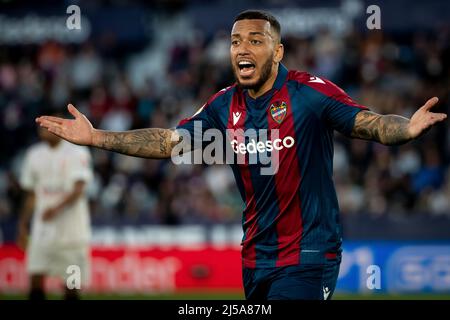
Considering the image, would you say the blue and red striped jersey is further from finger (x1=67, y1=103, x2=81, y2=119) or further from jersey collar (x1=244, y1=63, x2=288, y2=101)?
finger (x1=67, y1=103, x2=81, y2=119)

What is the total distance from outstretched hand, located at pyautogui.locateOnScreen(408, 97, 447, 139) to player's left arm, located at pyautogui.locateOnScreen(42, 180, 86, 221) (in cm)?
582

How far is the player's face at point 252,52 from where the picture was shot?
641cm

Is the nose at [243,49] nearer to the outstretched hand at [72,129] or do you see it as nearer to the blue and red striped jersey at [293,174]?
the blue and red striped jersey at [293,174]

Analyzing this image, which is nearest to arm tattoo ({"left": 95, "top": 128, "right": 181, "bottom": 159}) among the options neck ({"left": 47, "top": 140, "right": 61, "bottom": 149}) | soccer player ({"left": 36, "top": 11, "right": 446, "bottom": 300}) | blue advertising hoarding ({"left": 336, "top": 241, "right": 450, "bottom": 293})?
soccer player ({"left": 36, "top": 11, "right": 446, "bottom": 300})

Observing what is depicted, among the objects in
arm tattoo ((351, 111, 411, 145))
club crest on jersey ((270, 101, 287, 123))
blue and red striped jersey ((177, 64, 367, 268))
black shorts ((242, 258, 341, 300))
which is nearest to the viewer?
arm tattoo ((351, 111, 411, 145))

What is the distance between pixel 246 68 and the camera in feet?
21.1

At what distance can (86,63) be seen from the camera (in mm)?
20141

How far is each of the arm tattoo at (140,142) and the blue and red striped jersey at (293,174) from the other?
1.94 feet

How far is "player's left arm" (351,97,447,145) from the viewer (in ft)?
19.0

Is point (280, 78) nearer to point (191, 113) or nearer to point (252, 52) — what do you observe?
point (252, 52)

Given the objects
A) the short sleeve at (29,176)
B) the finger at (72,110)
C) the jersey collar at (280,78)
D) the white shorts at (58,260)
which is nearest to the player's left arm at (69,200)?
the white shorts at (58,260)

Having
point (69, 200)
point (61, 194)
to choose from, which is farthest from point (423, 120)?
point (61, 194)

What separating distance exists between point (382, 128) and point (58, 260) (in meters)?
6.12

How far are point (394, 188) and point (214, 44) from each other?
18.0ft
